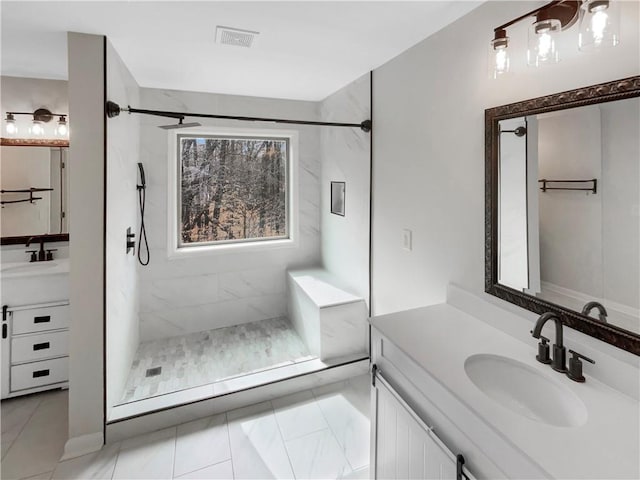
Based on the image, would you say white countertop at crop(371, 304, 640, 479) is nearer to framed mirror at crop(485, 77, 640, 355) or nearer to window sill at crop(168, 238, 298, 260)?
framed mirror at crop(485, 77, 640, 355)

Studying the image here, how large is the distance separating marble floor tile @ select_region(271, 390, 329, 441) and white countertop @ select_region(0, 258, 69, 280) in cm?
177

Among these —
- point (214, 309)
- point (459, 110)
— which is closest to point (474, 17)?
point (459, 110)

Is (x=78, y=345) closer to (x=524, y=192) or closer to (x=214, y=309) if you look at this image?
(x=214, y=309)

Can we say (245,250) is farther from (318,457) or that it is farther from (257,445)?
(318,457)

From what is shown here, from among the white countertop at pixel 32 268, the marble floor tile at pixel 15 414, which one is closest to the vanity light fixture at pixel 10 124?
the white countertop at pixel 32 268

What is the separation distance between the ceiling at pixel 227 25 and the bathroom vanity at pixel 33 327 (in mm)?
1435

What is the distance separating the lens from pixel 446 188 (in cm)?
177

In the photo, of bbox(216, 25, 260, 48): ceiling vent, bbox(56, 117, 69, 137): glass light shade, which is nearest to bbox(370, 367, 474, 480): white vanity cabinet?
bbox(216, 25, 260, 48): ceiling vent

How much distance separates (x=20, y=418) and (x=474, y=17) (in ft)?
11.5

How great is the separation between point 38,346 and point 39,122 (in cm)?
165

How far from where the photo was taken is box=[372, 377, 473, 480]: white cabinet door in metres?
1.09

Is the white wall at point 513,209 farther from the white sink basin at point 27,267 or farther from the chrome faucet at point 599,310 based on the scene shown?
the white sink basin at point 27,267

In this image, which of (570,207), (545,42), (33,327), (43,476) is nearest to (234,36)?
(545,42)

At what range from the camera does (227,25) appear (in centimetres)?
174
